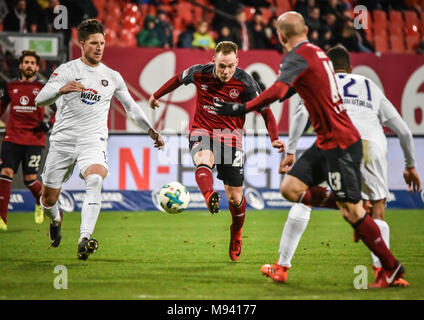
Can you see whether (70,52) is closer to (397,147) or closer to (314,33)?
(314,33)

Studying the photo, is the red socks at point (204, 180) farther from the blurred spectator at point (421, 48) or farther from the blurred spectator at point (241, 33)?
the blurred spectator at point (421, 48)

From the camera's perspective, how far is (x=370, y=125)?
6.56 m

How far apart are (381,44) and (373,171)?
1330 centimetres

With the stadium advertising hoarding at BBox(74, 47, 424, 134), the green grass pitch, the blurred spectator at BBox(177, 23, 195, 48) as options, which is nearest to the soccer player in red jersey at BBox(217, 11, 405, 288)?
the green grass pitch

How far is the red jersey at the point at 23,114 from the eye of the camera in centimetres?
1094

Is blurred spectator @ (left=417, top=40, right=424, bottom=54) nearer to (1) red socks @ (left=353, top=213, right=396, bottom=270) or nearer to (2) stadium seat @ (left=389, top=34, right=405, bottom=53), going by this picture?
(2) stadium seat @ (left=389, top=34, right=405, bottom=53)

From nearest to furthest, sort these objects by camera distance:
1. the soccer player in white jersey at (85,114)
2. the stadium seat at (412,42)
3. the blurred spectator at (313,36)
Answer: the soccer player in white jersey at (85,114) < the blurred spectator at (313,36) < the stadium seat at (412,42)

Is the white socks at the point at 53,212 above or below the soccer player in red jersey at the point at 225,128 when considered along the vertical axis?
below

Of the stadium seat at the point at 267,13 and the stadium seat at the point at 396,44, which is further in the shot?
the stadium seat at the point at 396,44

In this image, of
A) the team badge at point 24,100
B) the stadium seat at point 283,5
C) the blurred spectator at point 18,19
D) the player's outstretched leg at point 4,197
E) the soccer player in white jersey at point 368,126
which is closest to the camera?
the soccer player in white jersey at point 368,126

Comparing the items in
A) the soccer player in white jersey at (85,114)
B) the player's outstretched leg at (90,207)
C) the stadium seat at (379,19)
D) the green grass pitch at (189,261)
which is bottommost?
the green grass pitch at (189,261)

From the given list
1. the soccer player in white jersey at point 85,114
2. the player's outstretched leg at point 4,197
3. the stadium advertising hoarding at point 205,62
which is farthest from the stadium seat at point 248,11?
the soccer player in white jersey at point 85,114

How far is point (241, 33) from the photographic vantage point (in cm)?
1712

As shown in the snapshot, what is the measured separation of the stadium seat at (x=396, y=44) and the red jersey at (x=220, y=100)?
11683mm
